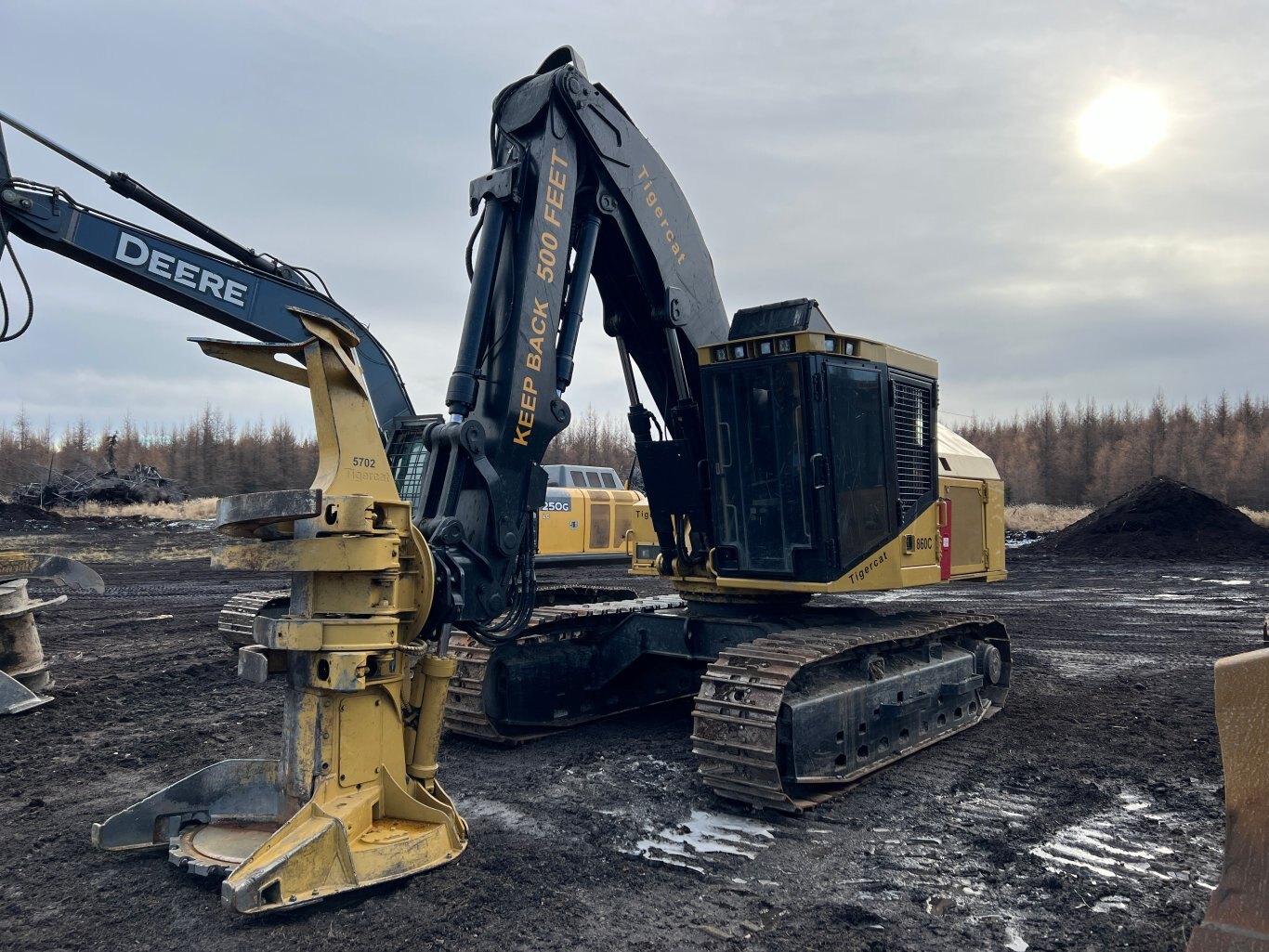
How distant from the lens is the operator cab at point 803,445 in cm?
599

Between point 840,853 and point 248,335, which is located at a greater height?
point 248,335

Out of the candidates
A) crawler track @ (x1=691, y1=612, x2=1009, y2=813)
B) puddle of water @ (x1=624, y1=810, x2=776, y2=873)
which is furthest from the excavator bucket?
crawler track @ (x1=691, y1=612, x2=1009, y2=813)

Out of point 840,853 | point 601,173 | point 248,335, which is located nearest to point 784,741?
point 840,853

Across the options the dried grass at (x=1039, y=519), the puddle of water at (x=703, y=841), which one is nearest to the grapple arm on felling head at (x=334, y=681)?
the puddle of water at (x=703, y=841)

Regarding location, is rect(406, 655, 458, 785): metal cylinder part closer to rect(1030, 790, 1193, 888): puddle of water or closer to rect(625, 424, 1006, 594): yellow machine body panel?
rect(625, 424, 1006, 594): yellow machine body panel

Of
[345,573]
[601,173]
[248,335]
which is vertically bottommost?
[345,573]

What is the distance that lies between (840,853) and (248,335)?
5847 mm

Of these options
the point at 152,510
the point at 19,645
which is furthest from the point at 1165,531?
the point at 152,510

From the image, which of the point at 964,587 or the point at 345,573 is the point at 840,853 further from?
the point at 964,587

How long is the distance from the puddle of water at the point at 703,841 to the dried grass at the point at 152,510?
1315 inches

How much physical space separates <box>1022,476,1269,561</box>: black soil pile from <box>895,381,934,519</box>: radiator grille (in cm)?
2267

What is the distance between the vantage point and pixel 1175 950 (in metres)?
3.56

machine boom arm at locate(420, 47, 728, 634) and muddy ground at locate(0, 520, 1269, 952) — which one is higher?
machine boom arm at locate(420, 47, 728, 634)

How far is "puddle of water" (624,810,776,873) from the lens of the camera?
4516mm
